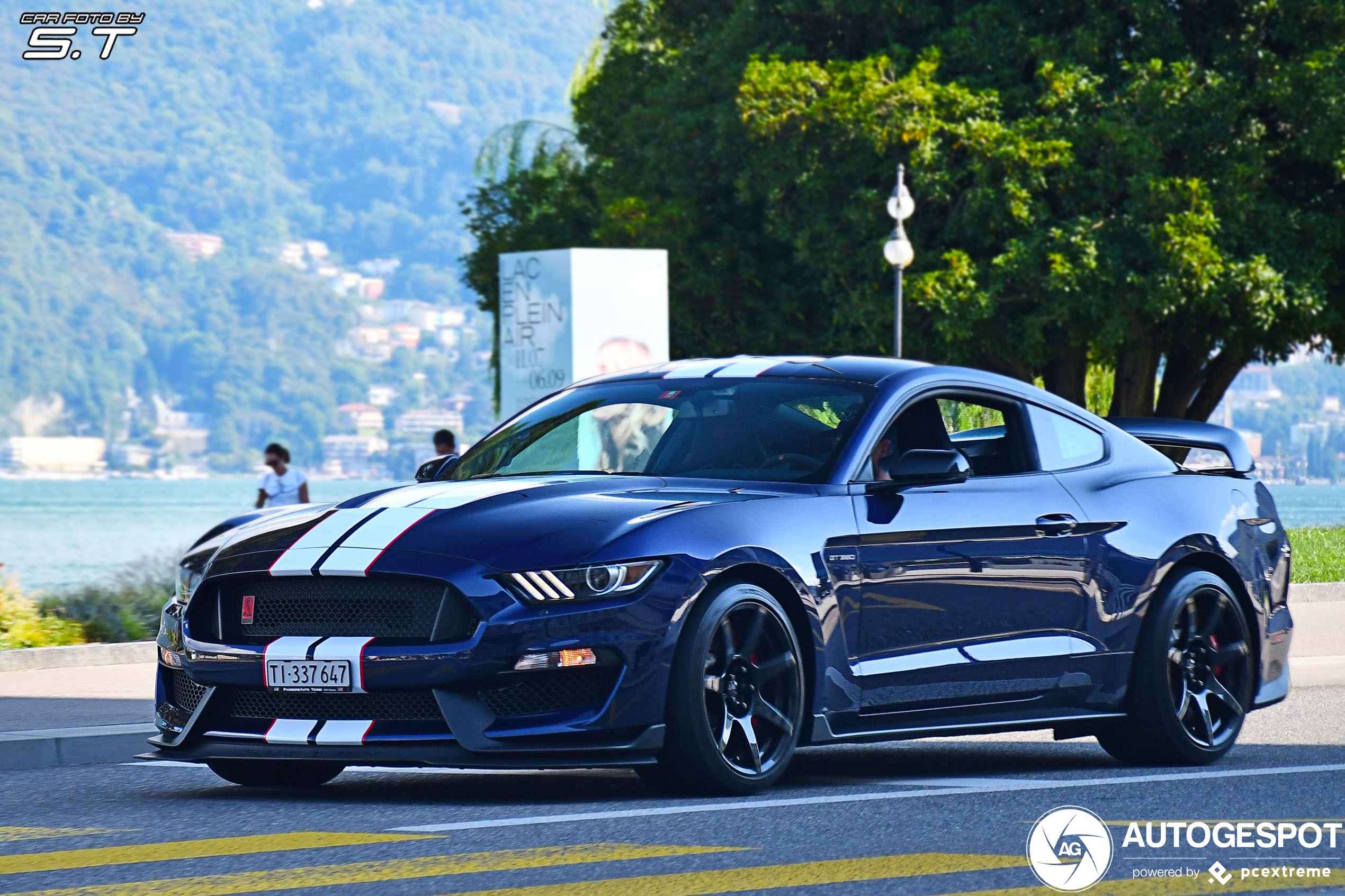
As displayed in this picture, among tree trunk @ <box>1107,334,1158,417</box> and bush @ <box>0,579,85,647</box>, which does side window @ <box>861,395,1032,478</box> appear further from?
tree trunk @ <box>1107,334,1158,417</box>

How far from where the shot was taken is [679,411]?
8.18m

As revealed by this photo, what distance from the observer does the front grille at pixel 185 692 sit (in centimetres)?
738

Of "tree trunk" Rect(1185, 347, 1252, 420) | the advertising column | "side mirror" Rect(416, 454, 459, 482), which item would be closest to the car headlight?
"side mirror" Rect(416, 454, 459, 482)

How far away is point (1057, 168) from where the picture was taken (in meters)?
30.4

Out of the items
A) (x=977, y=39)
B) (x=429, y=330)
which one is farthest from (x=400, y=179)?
(x=977, y=39)

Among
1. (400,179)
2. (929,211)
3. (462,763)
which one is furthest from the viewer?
(400,179)

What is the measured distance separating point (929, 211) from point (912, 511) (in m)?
24.2

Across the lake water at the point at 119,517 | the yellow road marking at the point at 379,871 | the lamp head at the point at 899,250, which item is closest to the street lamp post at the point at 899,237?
the lamp head at the point at 899,250

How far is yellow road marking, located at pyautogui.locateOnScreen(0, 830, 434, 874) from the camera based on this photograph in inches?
237

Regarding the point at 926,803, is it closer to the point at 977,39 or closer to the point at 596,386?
the point at 596,386

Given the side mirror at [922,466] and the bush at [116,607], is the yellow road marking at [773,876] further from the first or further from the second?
the bush at [116,607]

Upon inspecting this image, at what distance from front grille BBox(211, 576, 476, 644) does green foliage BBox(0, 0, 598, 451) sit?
138m

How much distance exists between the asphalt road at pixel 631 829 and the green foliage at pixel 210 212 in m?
138

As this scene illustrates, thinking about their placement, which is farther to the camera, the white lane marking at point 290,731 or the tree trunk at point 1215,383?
the tree trunk at point 1215,383
